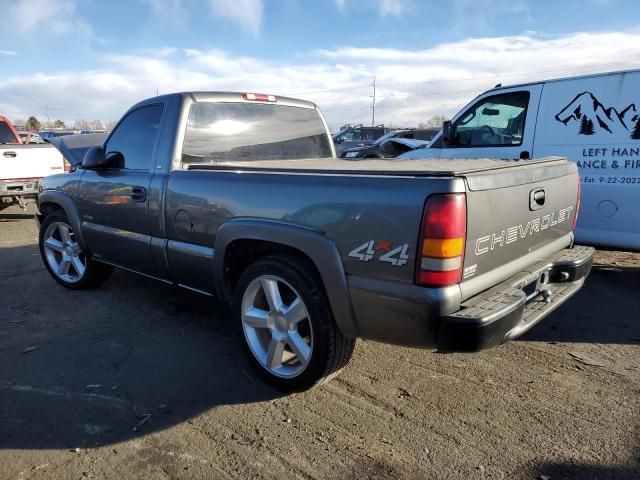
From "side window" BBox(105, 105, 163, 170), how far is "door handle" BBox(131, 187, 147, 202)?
0.18m

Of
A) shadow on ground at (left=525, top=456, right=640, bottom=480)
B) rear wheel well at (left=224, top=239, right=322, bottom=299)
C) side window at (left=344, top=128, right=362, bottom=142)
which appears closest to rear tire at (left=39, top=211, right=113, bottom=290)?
rear wheel well at (left=224, top=239, right=322, bottom=299)

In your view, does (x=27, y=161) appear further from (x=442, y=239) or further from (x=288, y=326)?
(x=442, y=239)

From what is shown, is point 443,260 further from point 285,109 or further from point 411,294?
point 285,109

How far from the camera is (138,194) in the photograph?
157 inches

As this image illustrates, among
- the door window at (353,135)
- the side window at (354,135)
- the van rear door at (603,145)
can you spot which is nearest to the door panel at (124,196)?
the van rear door at (603,145)

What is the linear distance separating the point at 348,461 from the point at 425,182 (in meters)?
1.43

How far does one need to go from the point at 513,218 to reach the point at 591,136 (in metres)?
3.07

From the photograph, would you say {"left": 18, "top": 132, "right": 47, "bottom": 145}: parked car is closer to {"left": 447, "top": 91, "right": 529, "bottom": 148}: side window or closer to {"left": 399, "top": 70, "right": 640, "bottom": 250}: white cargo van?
{"left": 447, "top": 91, "right": 529, "bottom": 148}: side window

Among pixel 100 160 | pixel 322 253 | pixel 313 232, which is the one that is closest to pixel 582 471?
pixel 322 253

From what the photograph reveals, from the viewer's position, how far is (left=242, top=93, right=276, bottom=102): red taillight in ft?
14.1

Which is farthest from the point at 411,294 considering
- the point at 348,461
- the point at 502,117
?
the point at 502,117

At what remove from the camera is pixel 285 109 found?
462 centimetres

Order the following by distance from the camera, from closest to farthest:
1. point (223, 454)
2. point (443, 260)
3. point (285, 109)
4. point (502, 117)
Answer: point (443, 260) < point (223, 454) < point (285, 109) < point (502, 117)

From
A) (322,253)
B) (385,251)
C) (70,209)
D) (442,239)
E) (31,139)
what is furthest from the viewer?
(31,139)
